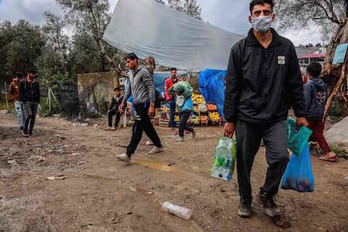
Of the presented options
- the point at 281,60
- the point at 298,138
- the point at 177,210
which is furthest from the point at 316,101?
the point at 177,210

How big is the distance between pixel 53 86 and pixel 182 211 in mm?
11313

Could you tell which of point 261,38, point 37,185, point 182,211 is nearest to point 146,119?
point 37,185

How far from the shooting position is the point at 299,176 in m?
2.58

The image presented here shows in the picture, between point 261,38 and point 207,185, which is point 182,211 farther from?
point 261,38

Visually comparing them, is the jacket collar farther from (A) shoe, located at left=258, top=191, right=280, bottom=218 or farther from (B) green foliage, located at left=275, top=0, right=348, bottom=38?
(B) green foliage, located at left=275, top=0, right=348, bottom=38

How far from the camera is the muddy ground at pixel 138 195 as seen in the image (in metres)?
2.57

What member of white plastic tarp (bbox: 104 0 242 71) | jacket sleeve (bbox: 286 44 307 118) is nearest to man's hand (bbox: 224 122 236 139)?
jacket sleeve (bbox: 286 44 307 118)

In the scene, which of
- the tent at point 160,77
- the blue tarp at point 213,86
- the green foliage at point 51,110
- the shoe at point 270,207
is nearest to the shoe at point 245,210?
the shoe at point 270,207

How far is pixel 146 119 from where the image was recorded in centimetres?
462

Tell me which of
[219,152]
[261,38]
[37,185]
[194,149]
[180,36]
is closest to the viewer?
[261,38]

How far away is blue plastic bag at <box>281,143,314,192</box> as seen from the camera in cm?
258

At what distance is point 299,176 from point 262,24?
4.79 ft

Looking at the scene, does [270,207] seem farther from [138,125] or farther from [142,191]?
[138,125]

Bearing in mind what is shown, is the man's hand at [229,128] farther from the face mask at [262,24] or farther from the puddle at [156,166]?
the puddle at [156,166]
